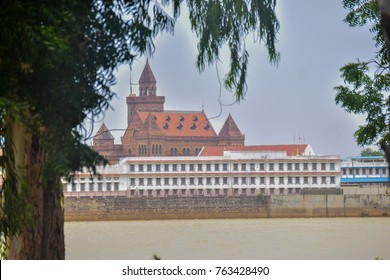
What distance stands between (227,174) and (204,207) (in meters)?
2.27

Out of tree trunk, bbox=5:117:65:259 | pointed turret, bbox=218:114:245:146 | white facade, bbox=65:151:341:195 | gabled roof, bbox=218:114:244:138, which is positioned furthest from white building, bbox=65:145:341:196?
tree trunk, bbox=5:117:65:259

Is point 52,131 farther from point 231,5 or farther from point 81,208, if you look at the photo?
point 81,208

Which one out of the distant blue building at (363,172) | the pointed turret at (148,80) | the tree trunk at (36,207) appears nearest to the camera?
the tree trunk at (36,207)

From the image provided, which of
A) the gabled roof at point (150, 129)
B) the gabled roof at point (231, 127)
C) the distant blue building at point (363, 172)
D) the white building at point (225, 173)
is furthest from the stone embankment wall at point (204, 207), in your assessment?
the gabled roof at point (231, 127)

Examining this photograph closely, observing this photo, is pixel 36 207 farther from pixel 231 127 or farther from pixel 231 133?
pixel 231 133

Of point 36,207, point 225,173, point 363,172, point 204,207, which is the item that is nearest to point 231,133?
point 36,207

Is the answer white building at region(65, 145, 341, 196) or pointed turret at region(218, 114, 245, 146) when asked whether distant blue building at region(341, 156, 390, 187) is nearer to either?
white building at region(65, 145, 341, 196)

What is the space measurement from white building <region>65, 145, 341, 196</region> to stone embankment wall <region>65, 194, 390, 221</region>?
0.74ft

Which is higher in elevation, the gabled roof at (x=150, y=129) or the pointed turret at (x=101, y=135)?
the gabled roof at (x=150, y=129)

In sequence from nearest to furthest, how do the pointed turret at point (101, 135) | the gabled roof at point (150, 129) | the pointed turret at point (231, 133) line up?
the pointed turret at point (101, 135) → the pointed turret at point (231, 133) → the gabled roof at point (150, 129)

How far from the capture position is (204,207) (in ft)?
82.2

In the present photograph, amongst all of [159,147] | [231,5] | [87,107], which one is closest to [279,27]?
[231,5]

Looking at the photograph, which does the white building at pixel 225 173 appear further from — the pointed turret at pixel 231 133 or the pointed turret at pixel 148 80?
the pointed turret at pixel 148 80

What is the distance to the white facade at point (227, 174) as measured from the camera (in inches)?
806
